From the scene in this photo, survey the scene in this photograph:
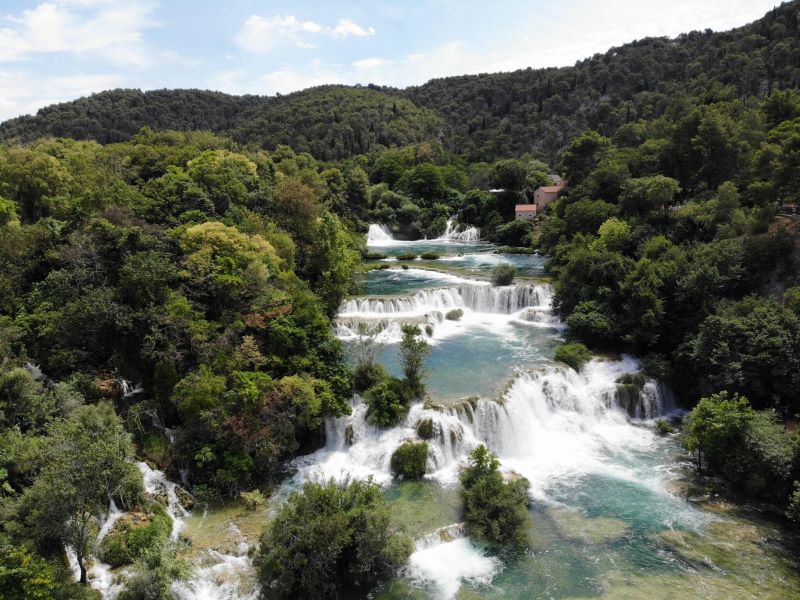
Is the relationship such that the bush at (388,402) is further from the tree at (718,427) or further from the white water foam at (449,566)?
the tree at (718,427)

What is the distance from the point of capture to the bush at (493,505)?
49.8ft

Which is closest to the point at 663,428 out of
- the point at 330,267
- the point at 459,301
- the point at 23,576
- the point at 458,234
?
the point at 459,301

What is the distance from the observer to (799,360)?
1938 cm

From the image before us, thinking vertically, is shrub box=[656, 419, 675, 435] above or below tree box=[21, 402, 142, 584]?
below

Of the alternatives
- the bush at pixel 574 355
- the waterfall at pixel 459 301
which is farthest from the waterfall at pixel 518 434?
the waterfall at pixel 459 301

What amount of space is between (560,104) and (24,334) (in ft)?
401

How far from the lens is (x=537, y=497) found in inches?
683

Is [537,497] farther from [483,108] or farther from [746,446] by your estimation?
[483,108]

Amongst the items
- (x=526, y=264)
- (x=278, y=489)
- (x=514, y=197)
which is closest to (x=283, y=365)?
(x=278, y=489)

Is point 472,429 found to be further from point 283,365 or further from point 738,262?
point 738,262

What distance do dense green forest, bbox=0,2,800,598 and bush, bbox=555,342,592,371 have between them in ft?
1.03

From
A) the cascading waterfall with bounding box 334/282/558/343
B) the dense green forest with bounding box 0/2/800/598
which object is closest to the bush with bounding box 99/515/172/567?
the dense green forest with bounding box 0/2/800/598

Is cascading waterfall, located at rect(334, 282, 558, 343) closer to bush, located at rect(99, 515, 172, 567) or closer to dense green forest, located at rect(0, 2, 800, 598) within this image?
dense green forest, located at rect(0, 2, 800, 598)

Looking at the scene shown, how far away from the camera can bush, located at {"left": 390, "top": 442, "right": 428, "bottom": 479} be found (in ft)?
60.3
